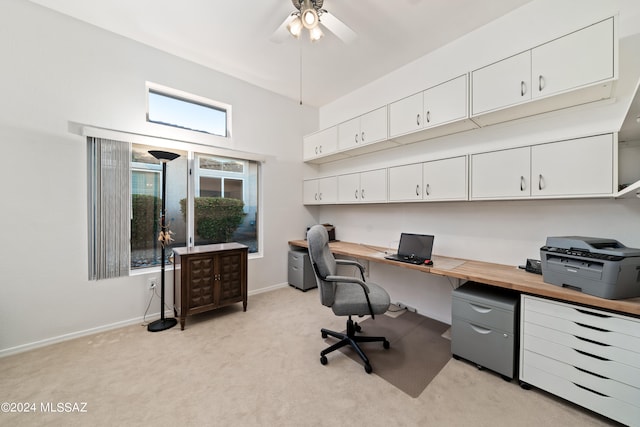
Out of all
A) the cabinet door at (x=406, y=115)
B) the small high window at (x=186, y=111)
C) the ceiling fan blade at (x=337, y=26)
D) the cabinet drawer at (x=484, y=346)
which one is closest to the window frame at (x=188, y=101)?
the small high window at (x=186, y=111)

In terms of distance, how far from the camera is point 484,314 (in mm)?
1891

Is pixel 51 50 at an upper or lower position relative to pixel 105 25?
lower

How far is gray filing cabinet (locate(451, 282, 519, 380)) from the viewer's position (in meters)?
1.78

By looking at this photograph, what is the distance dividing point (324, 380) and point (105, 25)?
4170 millimetres

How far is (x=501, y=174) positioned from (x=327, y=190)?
7.72ft

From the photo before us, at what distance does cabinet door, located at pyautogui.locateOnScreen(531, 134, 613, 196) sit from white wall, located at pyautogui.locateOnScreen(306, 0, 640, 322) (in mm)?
97

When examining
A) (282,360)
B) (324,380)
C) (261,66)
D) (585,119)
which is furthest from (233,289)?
(585,119)

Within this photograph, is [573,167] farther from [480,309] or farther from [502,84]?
[480,309]

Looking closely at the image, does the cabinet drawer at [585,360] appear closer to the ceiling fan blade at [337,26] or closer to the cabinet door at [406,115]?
the cabinet door at [406,115]

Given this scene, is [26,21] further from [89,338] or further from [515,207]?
[515,207]

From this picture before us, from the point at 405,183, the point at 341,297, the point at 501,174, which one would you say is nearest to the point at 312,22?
the point at 405,183

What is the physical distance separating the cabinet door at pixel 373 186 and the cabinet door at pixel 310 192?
98 cm

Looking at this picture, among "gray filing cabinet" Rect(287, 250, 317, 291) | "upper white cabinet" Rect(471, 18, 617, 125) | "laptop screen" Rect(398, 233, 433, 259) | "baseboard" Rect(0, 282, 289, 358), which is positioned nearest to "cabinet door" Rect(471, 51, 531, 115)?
"upper white cabinet" Rect(471, 18, 617, 125)

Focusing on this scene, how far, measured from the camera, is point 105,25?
97.9 inches
